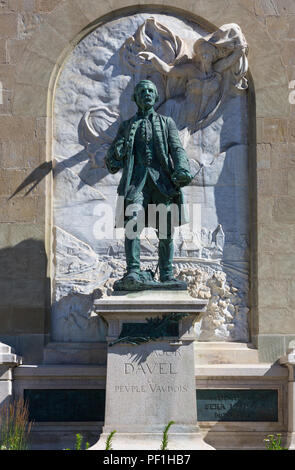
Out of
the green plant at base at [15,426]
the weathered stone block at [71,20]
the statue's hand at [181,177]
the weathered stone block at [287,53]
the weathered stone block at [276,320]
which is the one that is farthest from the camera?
the weathered stone block at [71,20]

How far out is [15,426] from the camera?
40.3 ft

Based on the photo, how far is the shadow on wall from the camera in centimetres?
1408

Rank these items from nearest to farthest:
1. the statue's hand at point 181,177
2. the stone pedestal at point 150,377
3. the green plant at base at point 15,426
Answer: the green plant at base at point 15,426 → the stone pedestal at point 150,377 → the statue's hand at point 181,177

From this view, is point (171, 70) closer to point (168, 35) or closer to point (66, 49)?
point (168, 35)

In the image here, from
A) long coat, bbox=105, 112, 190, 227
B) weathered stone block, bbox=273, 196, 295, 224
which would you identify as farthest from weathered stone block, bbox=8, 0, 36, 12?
weathered stone block, bbox=273, 196, 295, 224

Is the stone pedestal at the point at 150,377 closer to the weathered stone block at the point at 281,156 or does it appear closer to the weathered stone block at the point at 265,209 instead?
the weathered stone block at the point at 265,209

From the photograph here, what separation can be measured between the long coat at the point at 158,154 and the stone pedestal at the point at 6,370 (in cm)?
224

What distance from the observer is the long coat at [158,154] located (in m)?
12.7

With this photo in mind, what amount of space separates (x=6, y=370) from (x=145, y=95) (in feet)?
12.9

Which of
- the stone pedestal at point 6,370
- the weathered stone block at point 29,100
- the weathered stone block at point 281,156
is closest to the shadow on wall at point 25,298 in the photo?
the stone pedestal at point 6,370

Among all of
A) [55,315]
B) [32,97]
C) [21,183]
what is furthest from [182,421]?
[32,97]

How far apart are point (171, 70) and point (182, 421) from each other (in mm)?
5187

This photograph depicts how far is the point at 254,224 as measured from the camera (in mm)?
14359

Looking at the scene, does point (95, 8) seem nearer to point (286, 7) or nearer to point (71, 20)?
point (71, 20)
